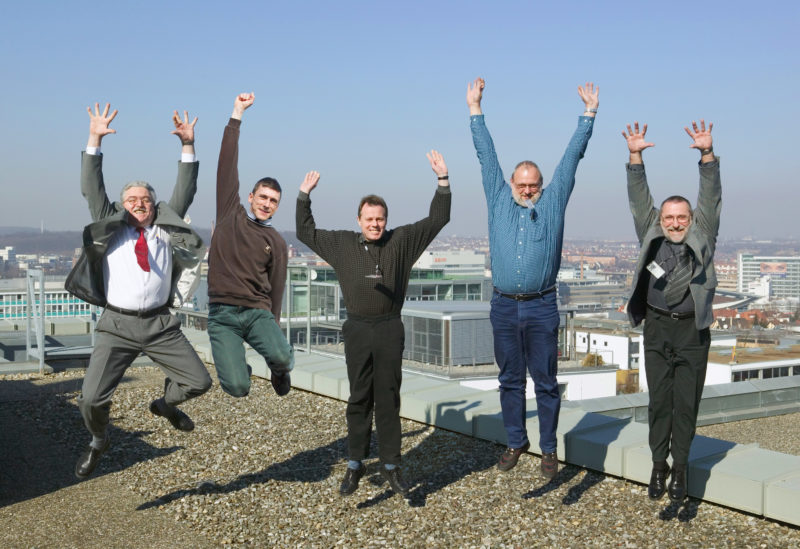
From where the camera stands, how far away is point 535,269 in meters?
5.33

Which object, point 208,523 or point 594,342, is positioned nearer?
point 208,523

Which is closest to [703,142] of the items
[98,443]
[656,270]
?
[656,270]

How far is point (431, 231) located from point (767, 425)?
669cm

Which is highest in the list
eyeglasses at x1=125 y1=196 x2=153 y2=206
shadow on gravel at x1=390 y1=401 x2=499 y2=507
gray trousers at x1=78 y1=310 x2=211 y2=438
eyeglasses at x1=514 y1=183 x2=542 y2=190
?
eyeglasses at x1=514 y1=183 x2=542 y2=190

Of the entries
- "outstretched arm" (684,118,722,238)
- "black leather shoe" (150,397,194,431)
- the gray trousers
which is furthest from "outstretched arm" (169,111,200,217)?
"outstretched arm" (684,118,722,238)

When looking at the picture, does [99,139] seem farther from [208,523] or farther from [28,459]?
[28,459]

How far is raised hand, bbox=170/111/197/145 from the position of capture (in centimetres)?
553

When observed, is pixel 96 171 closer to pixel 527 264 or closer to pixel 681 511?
pixel 527 264

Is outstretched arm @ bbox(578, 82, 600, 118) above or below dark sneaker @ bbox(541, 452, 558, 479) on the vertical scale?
above

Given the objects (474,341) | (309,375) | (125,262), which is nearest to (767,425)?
(309,375)

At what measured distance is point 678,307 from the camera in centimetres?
508

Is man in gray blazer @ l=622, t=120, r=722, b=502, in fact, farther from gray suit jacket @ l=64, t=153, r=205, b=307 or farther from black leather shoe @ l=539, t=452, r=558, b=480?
gray suit jacket @ l=64, t=153, r=205, b=307

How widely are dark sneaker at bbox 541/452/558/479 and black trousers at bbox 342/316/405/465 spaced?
1.01m

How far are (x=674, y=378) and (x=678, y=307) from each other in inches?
18.6
